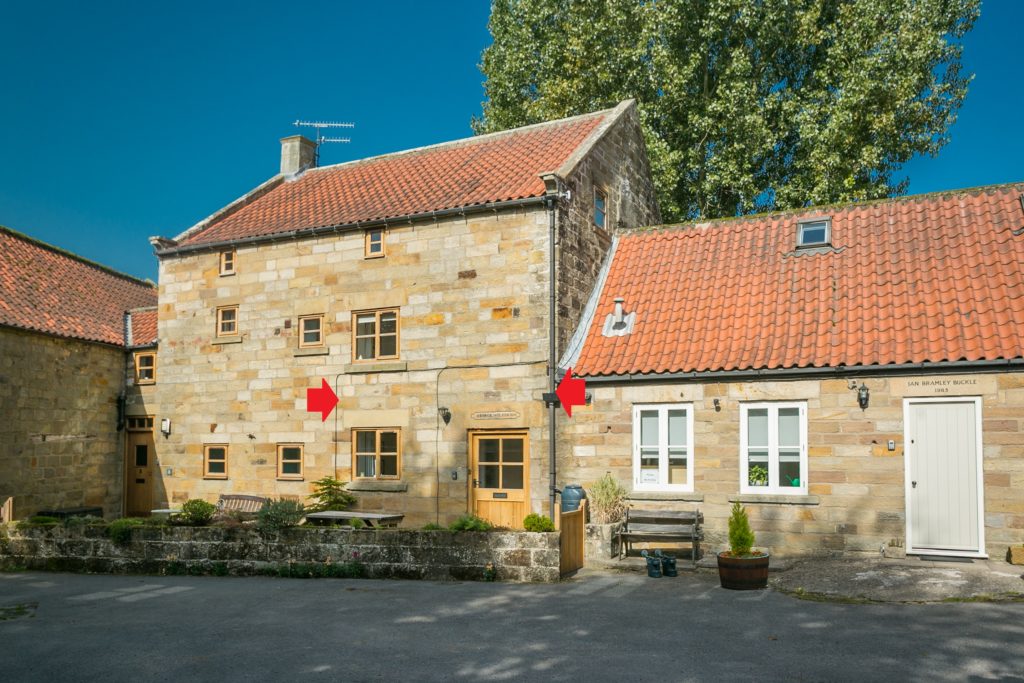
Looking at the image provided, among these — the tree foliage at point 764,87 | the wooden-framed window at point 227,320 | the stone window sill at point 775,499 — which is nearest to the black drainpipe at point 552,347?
the stone window sill at point 775,499

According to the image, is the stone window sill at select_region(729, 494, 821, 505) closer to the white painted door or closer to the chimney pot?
the white painted door

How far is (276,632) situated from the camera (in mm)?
10211

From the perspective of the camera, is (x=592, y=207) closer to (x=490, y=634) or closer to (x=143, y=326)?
(x=490, y=634)

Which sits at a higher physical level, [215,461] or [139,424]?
[139,424]

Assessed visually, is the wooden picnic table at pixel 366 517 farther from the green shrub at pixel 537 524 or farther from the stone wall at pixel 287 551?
the green shrub at pixel 537 524

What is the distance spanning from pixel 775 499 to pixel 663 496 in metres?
2.01

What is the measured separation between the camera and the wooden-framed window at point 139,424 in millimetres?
23719

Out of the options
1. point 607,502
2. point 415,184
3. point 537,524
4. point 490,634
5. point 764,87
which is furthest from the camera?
point 764,87

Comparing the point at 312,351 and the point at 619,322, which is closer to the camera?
the point at 619,322

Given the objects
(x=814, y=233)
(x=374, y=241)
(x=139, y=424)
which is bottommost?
(x=139, y=424)

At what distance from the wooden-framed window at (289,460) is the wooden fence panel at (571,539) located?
7954mm

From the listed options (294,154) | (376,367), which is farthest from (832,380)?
(294,154)

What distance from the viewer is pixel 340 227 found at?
66.8 ft

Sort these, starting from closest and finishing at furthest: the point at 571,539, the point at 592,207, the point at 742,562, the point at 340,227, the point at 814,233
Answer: the point at 742,562, the point at 571,539, the point at 814,233, the point at 592,207, the point at 340,227
